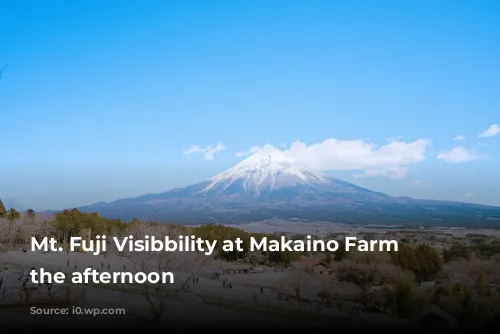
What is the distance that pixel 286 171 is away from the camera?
563ft

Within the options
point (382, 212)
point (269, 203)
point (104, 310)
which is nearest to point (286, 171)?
point (269, 203)

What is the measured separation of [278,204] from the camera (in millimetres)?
133000

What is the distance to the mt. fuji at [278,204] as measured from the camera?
4135 inches

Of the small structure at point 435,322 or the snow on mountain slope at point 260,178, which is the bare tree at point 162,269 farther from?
the snow on mountain slope at point 260,178

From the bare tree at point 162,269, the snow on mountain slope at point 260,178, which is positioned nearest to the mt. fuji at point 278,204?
the snow on mountain slope at point 260,178

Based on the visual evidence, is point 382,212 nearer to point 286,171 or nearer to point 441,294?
point 286,171

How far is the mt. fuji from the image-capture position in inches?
4135

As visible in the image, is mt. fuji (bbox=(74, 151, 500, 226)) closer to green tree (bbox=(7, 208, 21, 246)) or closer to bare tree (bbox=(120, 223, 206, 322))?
green tree (bbox=(7, 208, 21, 246))

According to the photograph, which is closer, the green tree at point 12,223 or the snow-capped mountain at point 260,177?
the green tree at point 12,223

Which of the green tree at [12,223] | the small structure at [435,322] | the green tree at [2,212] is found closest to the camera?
the small structure at [435,322]

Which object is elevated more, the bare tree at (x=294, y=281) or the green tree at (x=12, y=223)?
the green tree at (x=12, y=223)

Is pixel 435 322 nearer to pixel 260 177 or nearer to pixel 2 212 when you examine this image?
pixel 2 212

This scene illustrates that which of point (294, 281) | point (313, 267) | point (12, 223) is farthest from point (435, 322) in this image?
point (12, 223)

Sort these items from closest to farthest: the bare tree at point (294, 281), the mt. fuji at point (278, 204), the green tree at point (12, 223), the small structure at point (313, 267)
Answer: the bare tree at point (294, 281)
the small structure at point (313, 267)
the green tree at point (12, 223)
the mt. fuji at point (278, 204)
